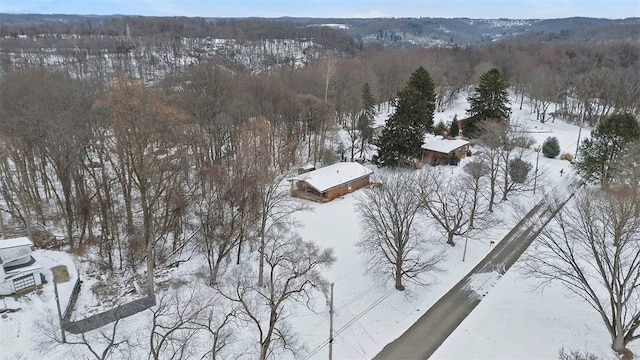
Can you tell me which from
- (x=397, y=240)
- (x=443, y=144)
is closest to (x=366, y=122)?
(x=443, y=144)

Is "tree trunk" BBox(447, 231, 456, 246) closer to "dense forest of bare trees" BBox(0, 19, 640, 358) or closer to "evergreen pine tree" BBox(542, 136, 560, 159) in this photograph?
"dense forest of bare trees" BBox(0, 19, 640, 358)

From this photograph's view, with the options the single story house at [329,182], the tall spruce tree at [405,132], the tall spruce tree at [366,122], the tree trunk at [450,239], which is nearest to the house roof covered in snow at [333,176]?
the single story house at [329,182]

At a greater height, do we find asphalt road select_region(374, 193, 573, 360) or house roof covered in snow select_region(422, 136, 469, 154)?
house roof covered in snow select_region(422, 136, 469, 154)

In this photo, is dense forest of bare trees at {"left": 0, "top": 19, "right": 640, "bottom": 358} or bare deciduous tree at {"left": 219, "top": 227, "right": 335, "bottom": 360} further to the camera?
dense forest of bare trees at {"left": 0, "top": 19, "right": 640, "bottom": 358}

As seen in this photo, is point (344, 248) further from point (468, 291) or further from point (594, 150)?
point (594, 150)

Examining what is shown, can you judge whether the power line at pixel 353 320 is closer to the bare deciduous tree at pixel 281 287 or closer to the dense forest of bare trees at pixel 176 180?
the bare deciduous tree at pixel 281 287

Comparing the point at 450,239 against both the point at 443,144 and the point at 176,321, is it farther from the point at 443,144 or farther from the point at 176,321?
the point at 443,144

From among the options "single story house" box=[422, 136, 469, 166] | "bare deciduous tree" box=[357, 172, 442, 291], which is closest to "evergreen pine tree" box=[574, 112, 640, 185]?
"single story house" box=[422, 136, 469, 166]
